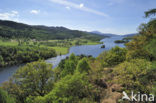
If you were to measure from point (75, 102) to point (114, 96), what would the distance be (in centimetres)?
450

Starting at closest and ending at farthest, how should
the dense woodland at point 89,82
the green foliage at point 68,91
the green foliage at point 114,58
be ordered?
the dense woodland at point 89,82
the green foliage at point 68,91
the green foliage at point 114,58

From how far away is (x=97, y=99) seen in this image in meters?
14.0

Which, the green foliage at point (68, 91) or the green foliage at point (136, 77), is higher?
the green foliage at point (136, 77)

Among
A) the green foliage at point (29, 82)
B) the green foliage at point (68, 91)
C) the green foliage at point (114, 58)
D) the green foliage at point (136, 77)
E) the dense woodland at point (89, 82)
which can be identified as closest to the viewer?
the green foliage at point (136, 77)

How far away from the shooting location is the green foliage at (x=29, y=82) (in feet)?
58.0

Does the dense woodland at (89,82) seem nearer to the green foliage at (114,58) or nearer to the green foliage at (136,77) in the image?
the green foliage at (136,77)

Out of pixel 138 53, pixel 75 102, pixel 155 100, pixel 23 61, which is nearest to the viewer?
pixel 155 100

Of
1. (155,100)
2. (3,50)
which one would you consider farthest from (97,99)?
(3,50)

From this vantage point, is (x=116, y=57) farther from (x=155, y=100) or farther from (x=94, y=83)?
(x=155, y=100)

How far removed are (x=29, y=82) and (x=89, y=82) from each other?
394 inches

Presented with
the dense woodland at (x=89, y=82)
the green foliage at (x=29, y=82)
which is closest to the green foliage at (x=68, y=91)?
the dense woodland at (x=89, y=82)

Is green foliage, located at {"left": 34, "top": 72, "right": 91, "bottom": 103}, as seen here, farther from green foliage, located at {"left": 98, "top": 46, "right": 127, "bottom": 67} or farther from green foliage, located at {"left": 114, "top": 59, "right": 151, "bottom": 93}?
green foliage, located at {"left": 98, "top": 46, "right": 127, "bottom": 67}

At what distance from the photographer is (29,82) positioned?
17.8 metres

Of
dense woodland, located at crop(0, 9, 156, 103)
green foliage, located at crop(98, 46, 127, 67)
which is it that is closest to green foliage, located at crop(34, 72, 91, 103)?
dense woodland, located at crop(0, 9, 156, 103)
